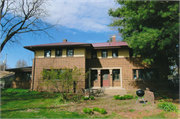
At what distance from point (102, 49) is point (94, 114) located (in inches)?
417

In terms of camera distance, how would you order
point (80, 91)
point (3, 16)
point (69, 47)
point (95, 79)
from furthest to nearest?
point (95, 79) < point (69, 47) < point (80, 91) < point (3, 16)

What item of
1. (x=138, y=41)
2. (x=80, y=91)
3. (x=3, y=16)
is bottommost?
(x=80, y=91)

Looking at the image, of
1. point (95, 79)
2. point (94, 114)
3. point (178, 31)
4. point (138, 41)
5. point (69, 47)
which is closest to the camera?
point (94, 114)

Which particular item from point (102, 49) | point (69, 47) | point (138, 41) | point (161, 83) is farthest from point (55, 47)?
point (161, 83)

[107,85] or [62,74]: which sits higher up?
[62,74]

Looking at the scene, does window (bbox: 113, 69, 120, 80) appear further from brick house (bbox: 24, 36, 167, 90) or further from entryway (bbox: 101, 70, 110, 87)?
entryway (bbox: 101, 70, 110, 87)

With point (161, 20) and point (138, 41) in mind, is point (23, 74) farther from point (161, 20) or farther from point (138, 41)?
point (161, 20)

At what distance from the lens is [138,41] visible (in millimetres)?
9023

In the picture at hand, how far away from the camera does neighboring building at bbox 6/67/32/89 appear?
59.8 ft

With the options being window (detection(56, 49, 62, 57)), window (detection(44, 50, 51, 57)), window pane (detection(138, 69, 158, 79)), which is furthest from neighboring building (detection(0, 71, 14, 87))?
window pane (detection(138, 69, 158, 79))

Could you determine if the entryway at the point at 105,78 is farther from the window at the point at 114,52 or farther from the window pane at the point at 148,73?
the window pane at the point at 148,73

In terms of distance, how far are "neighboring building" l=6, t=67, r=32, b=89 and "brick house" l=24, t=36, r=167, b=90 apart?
367 centimetres

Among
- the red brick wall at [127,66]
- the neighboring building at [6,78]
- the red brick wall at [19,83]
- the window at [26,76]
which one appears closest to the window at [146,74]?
the red brick wall at [127,66]

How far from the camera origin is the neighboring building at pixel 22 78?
718 inches
